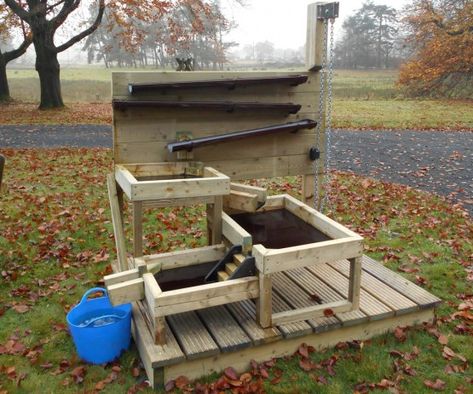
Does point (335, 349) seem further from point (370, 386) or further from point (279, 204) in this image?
point (279, 204)

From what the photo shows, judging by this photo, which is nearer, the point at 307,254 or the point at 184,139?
the point at 307,254

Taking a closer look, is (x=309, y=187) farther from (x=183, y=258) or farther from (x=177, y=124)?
(x=183, y=258)

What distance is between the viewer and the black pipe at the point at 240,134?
15.0 ft

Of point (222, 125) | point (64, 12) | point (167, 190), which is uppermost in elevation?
point (64, 12)

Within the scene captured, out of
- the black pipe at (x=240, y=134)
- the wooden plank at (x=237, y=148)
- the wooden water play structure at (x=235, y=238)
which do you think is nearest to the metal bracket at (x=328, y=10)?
the wooden water play structure at (x=235, y=238)

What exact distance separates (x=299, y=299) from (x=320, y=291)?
24 cm

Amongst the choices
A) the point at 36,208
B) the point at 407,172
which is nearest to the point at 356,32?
the point at 407,172

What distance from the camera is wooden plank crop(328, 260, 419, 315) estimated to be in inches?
157

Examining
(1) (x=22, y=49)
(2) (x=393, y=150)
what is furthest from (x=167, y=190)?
(1) (x=22, y=49)

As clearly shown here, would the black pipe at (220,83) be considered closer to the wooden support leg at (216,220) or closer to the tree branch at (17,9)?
the wooden support leg at (216,220)

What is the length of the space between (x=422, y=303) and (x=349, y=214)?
3054 mm

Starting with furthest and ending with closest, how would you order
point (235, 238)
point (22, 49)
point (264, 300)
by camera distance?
point (22, 49)
point (235, 238)
point (264, 300)

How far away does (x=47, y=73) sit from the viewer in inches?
817

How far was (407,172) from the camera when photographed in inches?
387
